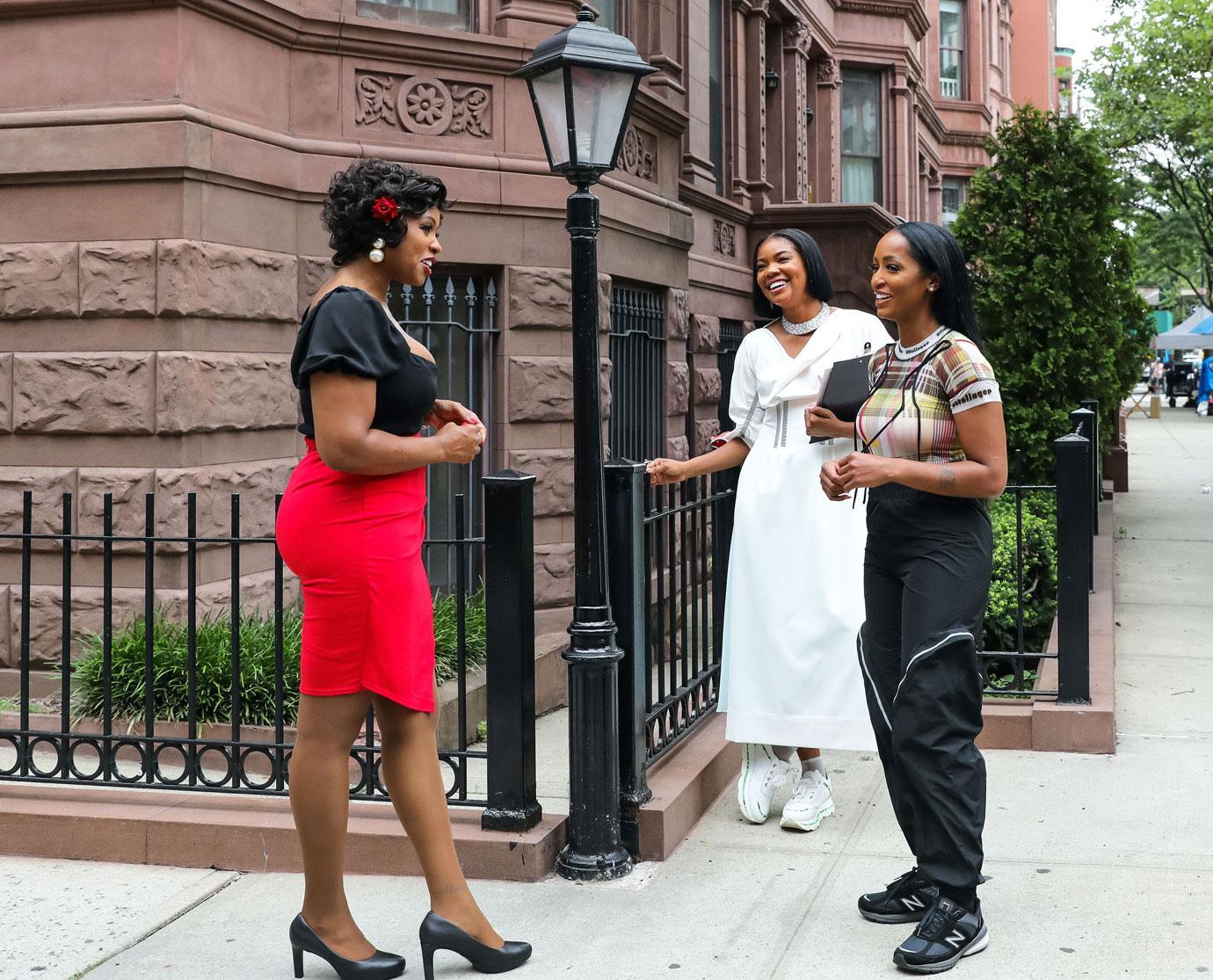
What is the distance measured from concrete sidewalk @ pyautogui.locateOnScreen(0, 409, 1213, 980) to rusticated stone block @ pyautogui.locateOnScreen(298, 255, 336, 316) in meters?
3.75

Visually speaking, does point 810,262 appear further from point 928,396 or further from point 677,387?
point 677,387

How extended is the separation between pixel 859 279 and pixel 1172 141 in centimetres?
2786

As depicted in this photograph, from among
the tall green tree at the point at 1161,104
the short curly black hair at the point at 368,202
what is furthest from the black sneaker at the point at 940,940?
the tall green tree at the point at 1161,104

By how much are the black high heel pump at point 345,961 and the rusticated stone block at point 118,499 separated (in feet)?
11.3

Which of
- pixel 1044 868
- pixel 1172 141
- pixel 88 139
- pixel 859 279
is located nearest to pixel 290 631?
pixel 88 139

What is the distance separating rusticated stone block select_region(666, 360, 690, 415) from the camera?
1178cm

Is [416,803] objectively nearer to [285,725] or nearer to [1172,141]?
[285,725]

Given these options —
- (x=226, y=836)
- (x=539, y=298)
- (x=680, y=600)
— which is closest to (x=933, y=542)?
(x=680, y=600)

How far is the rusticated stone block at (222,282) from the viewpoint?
7168mm

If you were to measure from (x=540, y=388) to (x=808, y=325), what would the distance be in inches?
144

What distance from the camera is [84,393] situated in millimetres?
7285

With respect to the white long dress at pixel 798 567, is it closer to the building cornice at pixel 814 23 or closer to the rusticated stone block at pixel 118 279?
the rusticated stone block at pixel 118 279

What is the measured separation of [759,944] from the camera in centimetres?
444

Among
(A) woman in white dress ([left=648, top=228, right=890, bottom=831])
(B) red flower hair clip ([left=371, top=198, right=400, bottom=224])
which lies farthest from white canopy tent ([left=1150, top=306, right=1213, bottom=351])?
(B) red flower hair clip ([left=371, top=198, right=400, bottom=224])
